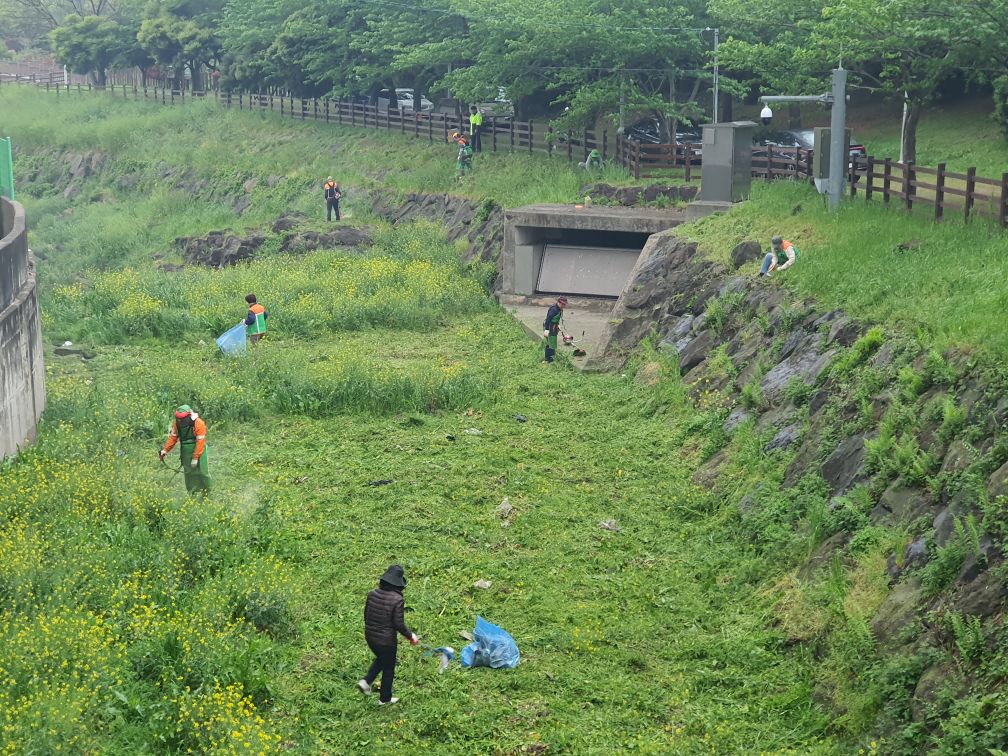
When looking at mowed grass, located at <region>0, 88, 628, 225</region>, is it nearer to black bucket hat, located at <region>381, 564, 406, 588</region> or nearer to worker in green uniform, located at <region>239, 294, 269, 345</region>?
worker in green uniform, located at <region>239, 294, 269, 345</region>

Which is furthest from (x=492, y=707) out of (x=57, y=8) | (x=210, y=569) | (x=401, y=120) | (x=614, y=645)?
(x=57, y=8)

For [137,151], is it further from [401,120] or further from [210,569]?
[210,569]

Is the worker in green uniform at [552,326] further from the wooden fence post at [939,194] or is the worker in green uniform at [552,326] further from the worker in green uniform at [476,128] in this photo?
the worker in green uniform at [476,128]

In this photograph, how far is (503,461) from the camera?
1803 cm

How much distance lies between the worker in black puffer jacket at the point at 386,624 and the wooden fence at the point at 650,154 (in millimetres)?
11930

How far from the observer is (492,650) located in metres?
11.9

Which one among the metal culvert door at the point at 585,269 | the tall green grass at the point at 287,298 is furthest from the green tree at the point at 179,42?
the metal culvert door at the point at 585,269

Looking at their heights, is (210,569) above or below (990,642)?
below

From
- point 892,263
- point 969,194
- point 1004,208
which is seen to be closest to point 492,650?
point 892,263

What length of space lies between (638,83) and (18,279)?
2409cm

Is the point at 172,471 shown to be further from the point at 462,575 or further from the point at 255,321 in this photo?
the point at 255,321

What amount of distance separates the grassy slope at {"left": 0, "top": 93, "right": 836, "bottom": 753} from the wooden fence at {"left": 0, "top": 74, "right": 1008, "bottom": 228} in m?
5.54

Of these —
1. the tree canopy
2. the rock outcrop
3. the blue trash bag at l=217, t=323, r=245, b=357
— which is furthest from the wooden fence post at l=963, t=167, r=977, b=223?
the blue trash bag at l=217, t=323, r=245, b=357

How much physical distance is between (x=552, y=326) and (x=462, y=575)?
1038 centimetres
